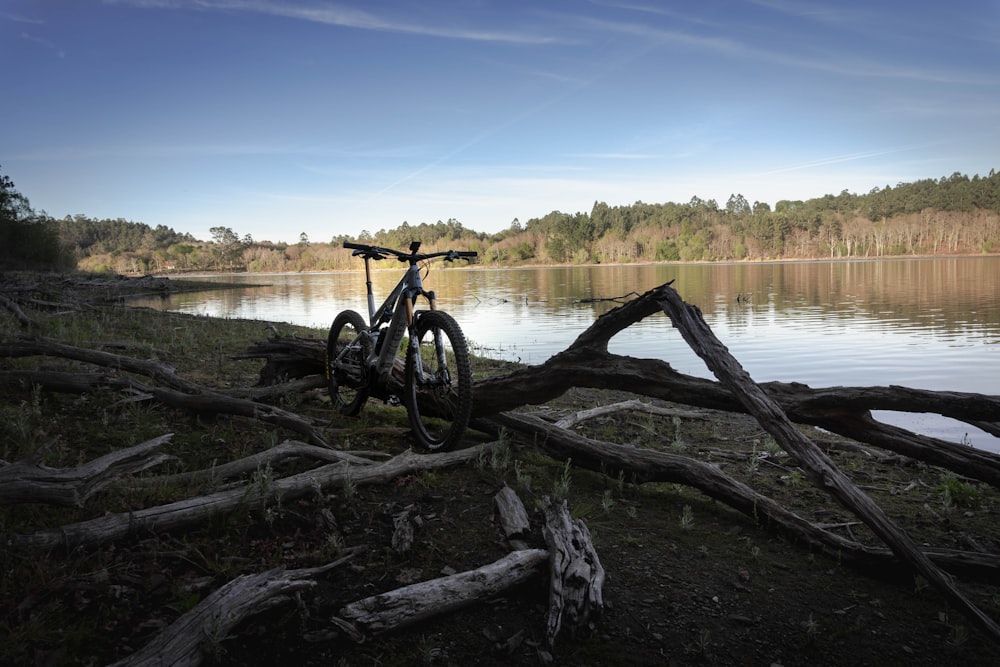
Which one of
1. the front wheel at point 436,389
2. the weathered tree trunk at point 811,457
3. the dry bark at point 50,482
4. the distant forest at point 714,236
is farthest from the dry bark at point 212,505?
the distant forest at point 714,236

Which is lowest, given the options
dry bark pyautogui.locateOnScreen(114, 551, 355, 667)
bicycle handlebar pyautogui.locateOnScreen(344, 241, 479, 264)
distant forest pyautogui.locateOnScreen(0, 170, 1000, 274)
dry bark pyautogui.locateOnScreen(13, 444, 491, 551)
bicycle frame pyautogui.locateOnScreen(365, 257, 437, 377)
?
dry bark pyautogui.locateOnScreen(114, 551, 355, 667)

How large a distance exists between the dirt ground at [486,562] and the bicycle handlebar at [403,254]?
220cm

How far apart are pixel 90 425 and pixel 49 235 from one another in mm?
74869

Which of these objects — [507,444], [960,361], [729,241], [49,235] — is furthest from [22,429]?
[729,241]

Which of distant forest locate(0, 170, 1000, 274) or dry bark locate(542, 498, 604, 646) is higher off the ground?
distant forest locate(0, 170, 1000, 274)

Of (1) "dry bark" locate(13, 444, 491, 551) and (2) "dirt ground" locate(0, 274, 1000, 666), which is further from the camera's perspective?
(1) "dry bark" locate(13, 444, 491, 551)

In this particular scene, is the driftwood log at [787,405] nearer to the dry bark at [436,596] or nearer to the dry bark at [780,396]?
the dry bark at [780,396]

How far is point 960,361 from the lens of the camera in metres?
16.0

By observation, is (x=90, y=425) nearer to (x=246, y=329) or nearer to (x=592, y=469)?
(x=592, y=469)

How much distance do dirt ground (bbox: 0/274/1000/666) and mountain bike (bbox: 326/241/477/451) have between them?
0.84 m

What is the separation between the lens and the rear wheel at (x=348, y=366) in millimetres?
6805

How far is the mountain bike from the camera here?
18.0 feet

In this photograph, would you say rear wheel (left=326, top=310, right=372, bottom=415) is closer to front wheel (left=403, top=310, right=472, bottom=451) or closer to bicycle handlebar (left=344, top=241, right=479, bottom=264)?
bicycle handlebar (left=344, top=241, right=479, bottom=264)

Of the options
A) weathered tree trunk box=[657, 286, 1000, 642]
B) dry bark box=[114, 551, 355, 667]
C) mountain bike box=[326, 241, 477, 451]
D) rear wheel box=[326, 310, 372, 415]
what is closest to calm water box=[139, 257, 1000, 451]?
weathered tree trunk box=[657, 286, 1000, 642]
